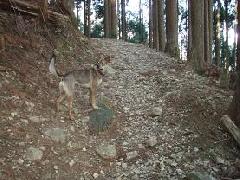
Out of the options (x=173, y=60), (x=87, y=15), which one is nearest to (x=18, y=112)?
(x=173, y=60)

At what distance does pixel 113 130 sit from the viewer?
8812mm

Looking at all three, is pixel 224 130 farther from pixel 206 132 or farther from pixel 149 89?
pixel 149 89

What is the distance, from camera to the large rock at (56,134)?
8016 mm

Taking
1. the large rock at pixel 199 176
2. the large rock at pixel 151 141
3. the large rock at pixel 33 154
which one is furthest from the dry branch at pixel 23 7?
the large rock at pixel 199 176

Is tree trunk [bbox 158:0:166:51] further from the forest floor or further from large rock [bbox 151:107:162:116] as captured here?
large rock [bbox 151:107:162:116]

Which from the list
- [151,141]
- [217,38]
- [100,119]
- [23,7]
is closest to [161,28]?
[217,38]

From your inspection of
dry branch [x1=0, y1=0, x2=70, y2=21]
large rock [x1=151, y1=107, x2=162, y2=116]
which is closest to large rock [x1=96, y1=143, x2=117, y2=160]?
large rock [x1=151, y1=107, x2=162, y2=116]

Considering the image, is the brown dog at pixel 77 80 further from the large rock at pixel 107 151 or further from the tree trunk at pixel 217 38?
the tree trunk at pixel 217 38

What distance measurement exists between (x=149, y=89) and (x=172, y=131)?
2.51 meters

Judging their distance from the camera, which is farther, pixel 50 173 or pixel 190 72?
pixel 190 72

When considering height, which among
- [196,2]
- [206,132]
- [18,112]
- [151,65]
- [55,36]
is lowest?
[206,132]

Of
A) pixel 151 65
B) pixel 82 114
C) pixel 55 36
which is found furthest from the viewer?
pixel 151 65

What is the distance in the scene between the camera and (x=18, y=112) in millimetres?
8273

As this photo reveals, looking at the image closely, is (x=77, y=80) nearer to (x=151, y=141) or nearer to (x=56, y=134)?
(x=56, y=134)
